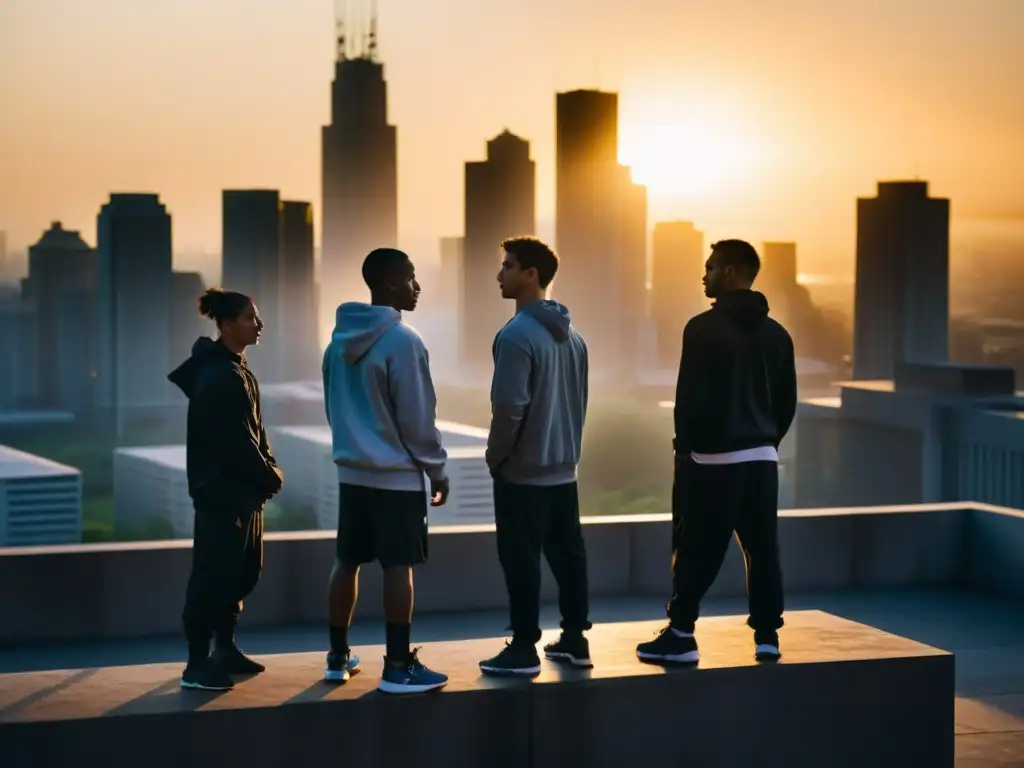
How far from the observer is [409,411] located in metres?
4.95

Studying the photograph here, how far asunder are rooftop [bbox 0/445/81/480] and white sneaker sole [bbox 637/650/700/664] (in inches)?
4609

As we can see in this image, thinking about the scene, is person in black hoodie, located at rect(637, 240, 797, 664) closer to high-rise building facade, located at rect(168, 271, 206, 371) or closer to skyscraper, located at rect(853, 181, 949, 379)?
skyscraper, located at rect(853, 181, 949, 379)

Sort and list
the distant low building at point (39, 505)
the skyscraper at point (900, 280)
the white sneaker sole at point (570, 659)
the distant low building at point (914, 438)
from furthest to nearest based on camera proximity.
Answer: the skyscraper at point (900, 280), the distant low building at point (39, 505), the distant low building at point (914, 438), the white sneaker sole at point (570, 659)

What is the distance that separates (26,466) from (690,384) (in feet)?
422

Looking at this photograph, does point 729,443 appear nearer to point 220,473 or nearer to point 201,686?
point 220,473

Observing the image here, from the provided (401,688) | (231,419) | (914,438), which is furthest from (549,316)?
(914,438)

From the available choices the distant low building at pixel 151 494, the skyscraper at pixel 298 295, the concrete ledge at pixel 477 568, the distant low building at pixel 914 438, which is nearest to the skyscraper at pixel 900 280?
the distant low building at pixel 914 438

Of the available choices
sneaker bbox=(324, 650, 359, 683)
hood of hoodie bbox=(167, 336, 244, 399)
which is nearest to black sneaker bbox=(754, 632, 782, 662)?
sneaker bbox=(324, 650, 359, 683)

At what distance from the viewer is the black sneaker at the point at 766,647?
5.51 meters

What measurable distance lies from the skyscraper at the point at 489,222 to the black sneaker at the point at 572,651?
378 ft

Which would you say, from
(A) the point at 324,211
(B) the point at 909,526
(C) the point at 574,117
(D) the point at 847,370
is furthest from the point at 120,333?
(B) the point at 909,526

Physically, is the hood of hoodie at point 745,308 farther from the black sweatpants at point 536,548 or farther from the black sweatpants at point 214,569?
the black sweatpants at point 214,569

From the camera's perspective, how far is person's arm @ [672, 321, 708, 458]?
5.29 m

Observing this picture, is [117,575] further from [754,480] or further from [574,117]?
[574,117]
